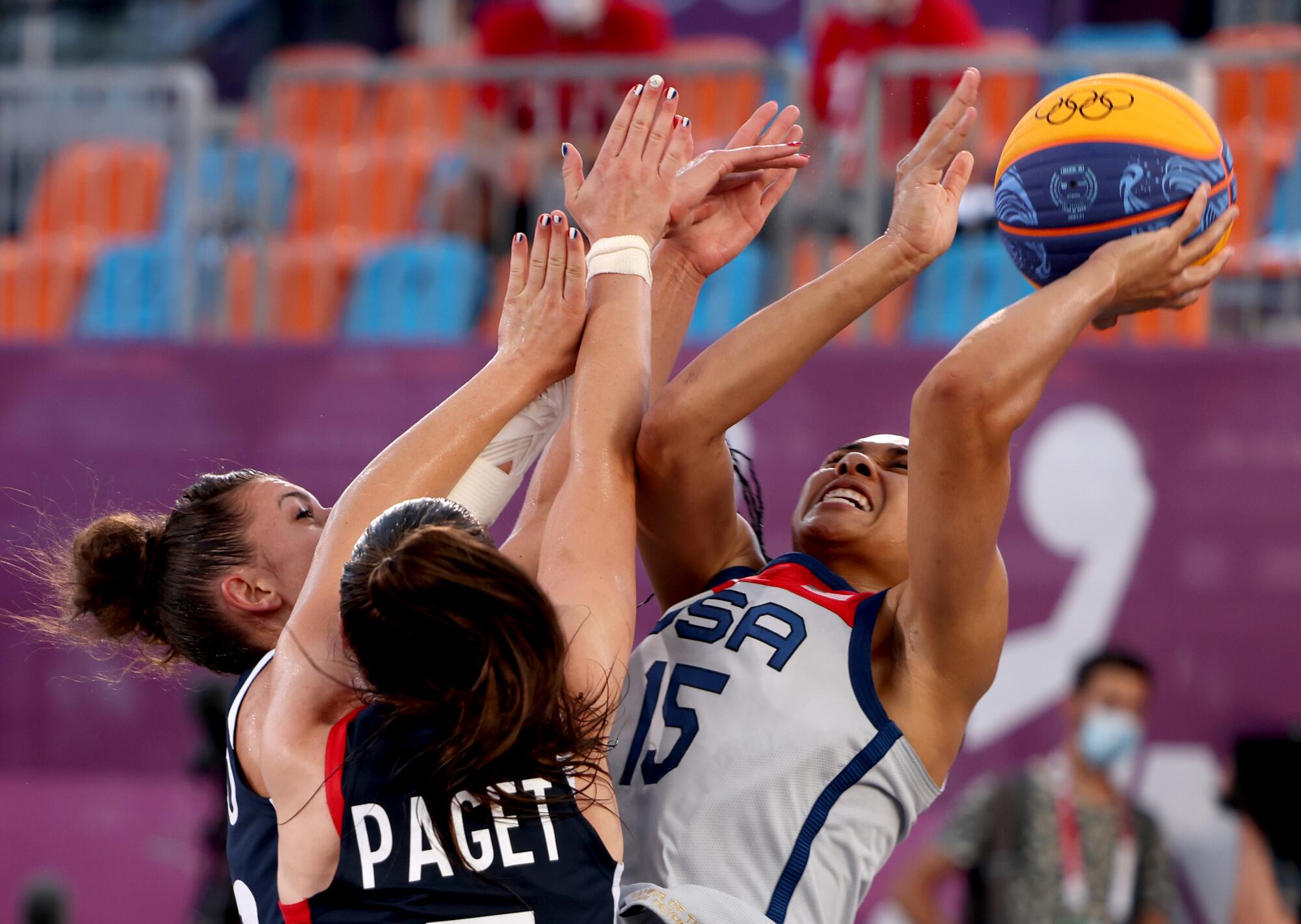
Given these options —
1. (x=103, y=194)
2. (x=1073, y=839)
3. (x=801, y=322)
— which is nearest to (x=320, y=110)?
(x=103, y=194)

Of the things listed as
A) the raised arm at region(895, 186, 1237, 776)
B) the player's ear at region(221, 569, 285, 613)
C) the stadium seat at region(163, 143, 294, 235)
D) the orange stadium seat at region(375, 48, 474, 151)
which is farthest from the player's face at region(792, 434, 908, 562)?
the stadium seat at region(163, 143, 294, 235)

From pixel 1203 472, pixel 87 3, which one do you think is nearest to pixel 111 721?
pixel 1203 472

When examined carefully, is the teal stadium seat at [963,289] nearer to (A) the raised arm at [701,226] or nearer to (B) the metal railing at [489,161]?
(B) the metal railing at [489,161]

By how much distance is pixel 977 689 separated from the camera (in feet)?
8.59

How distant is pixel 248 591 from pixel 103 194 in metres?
6.00

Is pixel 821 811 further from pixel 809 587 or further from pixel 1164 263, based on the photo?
pixel 1164 263

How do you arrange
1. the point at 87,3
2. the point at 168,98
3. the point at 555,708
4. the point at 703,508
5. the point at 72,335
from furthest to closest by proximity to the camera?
the point at 87,3 < the point at 168,98 < the point at 72,335 < the point at 703,508 < the point at 555,708

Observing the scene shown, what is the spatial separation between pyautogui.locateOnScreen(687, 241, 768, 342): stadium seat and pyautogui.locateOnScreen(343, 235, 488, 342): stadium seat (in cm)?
100

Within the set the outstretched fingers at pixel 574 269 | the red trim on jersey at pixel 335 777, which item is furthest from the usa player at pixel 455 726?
the outstretched fingers at pixel 574 269

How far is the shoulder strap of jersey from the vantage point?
2498 mm

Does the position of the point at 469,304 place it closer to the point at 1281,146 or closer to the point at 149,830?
the point at 149,830

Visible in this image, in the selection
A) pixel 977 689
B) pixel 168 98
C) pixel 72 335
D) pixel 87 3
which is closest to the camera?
pixel 977 689

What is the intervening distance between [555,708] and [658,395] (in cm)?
65

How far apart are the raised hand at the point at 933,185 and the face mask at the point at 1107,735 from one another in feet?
11.5
